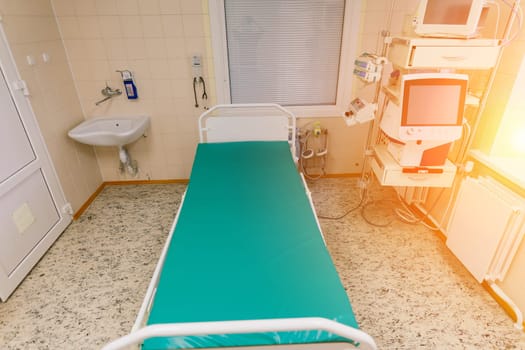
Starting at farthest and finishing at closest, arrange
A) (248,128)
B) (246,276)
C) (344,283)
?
(248,128) → (344,283) → (246,276)

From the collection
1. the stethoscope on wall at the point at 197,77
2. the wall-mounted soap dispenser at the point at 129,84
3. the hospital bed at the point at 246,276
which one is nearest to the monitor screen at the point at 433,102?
the hospital bed at the point at 246,276

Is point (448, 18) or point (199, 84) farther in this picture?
point (199, 84)

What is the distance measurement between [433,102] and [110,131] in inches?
102

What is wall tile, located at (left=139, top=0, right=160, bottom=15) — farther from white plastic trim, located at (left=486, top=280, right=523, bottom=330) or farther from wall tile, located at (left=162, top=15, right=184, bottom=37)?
white plastic trim, located at (left=486, top=280, right=523, bottom=330)

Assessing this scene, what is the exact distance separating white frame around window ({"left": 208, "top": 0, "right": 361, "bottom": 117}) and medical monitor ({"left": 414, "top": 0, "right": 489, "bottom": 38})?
1035 mm

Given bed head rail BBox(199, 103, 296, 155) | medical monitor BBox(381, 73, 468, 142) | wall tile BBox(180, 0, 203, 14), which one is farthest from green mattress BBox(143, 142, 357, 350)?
wall tile BBox(180, 0, 203, 14)

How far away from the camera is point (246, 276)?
1.36 metres

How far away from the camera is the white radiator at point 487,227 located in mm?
1676

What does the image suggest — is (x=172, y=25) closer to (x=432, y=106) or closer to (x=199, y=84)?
(x=199, y=84)

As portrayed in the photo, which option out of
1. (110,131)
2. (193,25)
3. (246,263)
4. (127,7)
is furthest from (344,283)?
(127,7)

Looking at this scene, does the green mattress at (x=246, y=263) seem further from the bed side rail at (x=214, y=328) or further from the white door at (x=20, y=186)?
the white door at (x=20, y=186)

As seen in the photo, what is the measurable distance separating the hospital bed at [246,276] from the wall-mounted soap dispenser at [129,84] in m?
1.21

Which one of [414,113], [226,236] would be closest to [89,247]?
[226,236]

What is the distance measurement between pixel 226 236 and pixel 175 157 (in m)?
1.92
